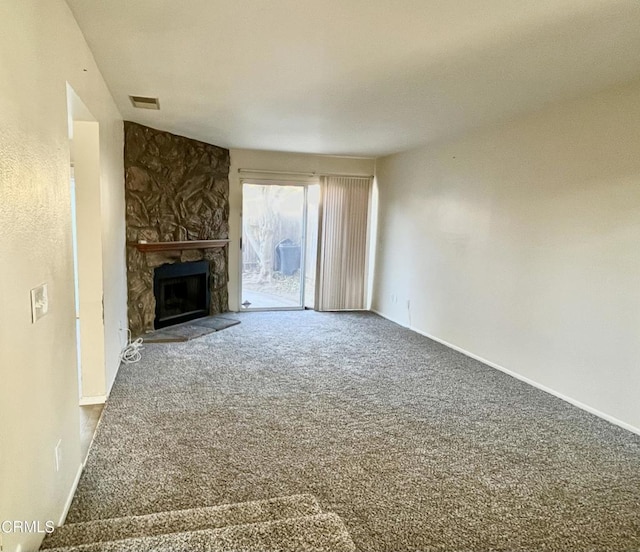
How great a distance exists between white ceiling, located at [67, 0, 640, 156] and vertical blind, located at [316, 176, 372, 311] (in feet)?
8.37

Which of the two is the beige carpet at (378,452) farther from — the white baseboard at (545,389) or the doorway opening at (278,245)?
the doorway opening at (278,245)

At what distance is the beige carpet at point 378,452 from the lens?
6.79ft

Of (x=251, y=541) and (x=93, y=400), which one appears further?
(x=93, y=400)

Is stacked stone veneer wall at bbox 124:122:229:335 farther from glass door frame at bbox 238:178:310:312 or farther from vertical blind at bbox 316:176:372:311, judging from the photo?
vertical blind at bbox 316:176:372:311

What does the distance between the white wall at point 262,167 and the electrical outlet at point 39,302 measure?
479 centimetres

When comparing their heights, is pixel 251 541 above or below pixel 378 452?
above

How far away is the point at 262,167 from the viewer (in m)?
6.40

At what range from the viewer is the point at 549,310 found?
3.74m

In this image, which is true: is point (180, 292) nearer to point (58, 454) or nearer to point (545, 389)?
point (58, 454)

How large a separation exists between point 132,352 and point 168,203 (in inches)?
76.3

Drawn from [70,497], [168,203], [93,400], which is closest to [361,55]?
[70,497]

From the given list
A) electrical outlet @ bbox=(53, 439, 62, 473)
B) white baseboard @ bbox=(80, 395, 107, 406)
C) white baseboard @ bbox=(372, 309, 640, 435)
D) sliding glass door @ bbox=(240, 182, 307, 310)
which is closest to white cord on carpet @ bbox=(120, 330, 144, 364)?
white baseboard @ bbox=(80, 395, 107, 406)

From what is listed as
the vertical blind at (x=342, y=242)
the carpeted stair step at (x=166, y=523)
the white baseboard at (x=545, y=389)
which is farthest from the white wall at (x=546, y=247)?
the carpeted stair step at (x=166, y=523)

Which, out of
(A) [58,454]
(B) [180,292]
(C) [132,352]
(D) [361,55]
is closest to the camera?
(A) [58,454]
